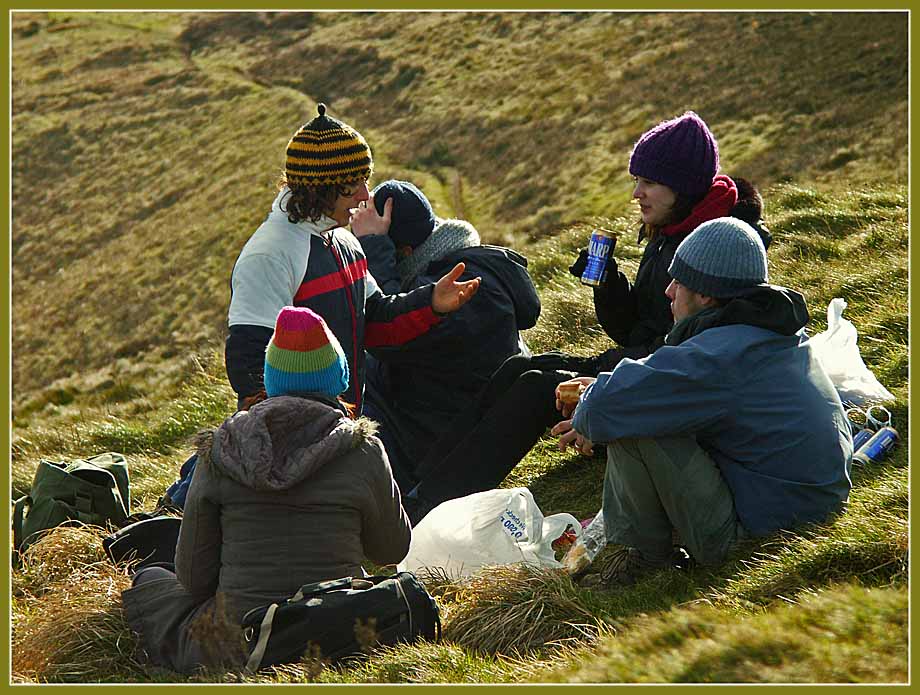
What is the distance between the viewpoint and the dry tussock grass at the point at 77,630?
474cm

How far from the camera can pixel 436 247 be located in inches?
272

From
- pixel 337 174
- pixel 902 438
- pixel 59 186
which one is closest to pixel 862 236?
pixel 902 438

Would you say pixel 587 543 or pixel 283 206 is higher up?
pixel 283 206

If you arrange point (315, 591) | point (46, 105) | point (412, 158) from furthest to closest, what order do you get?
1. point (46, 105)
2. point (412, 158)
3. point (315, 591)

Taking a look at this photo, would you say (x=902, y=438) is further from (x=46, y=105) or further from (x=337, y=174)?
(x=46, y=105)

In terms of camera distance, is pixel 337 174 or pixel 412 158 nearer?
pixel 337 174

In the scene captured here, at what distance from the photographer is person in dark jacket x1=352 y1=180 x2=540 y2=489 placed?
6625 mm

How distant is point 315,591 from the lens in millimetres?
4234

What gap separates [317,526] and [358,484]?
0.76ft

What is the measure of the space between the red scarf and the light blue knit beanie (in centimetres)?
144

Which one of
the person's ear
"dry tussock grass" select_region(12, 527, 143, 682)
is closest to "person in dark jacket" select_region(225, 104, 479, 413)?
"dry tussock grass" select_region(12, 527, 143, 682)

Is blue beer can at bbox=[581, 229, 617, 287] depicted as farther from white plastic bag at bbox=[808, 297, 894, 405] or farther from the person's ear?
the person's ear

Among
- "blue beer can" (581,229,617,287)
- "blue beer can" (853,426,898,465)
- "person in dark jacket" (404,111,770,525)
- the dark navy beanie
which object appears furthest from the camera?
the dark navy beanie

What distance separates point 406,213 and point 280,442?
297 centimetres
